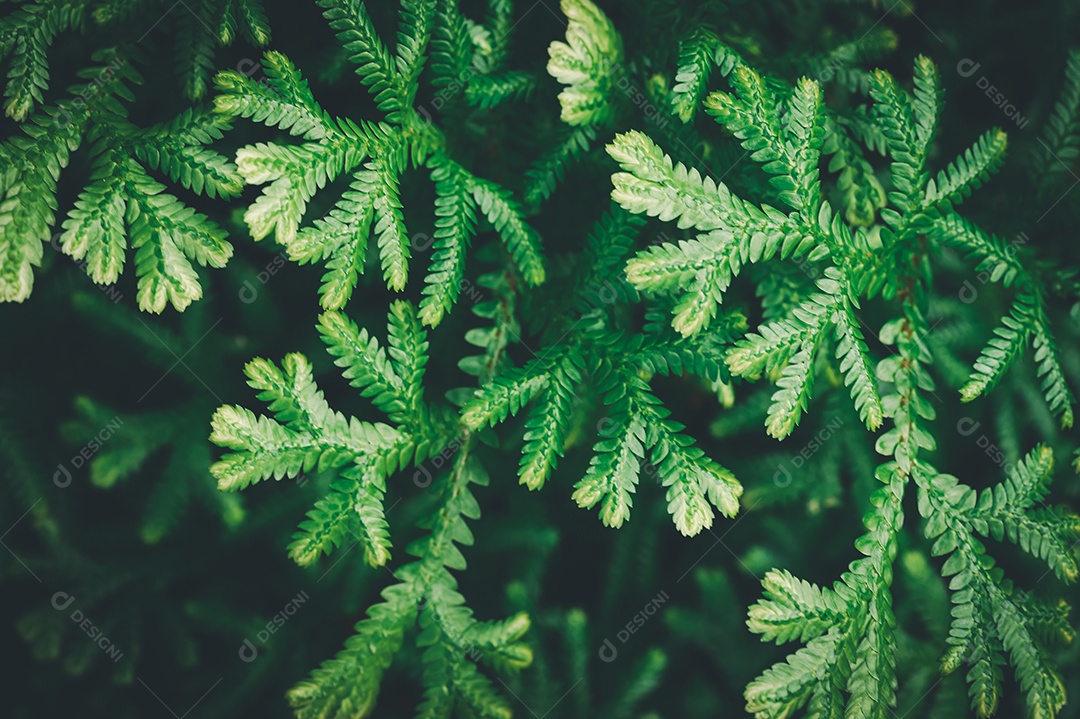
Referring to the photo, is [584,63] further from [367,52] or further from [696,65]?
[367,52]

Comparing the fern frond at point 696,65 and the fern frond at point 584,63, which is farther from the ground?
the fern frond at point 696,65

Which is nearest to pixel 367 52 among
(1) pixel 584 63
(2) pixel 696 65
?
(1) pixel 584 63

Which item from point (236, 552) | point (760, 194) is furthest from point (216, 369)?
point (760, 194)

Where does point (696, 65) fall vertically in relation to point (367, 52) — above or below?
above

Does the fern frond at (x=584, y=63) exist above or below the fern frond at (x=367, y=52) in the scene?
above

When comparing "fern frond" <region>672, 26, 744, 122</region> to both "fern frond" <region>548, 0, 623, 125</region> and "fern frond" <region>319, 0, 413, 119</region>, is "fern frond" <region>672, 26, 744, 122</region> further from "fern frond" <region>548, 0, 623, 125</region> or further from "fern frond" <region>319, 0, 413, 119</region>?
"fern frond" <region>319, 0, 413, 119</region>

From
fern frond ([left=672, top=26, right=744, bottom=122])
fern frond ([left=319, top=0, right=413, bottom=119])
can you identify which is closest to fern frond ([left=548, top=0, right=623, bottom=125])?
fern frond ([left=672, top=26, right=744, bottom=122])

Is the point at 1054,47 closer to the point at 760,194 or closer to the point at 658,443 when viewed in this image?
the point at 760,194

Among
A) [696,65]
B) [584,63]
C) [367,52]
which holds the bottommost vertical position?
[367,52]

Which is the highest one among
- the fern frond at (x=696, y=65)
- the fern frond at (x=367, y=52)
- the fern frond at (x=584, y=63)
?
the fern frond at (x=696, y=65)

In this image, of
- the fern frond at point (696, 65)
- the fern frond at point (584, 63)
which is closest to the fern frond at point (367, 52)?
the fern frond at point (584, 63)

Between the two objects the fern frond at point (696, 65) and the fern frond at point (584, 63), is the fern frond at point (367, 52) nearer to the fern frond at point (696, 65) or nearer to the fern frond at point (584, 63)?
the fern frond at point (584, 63)
